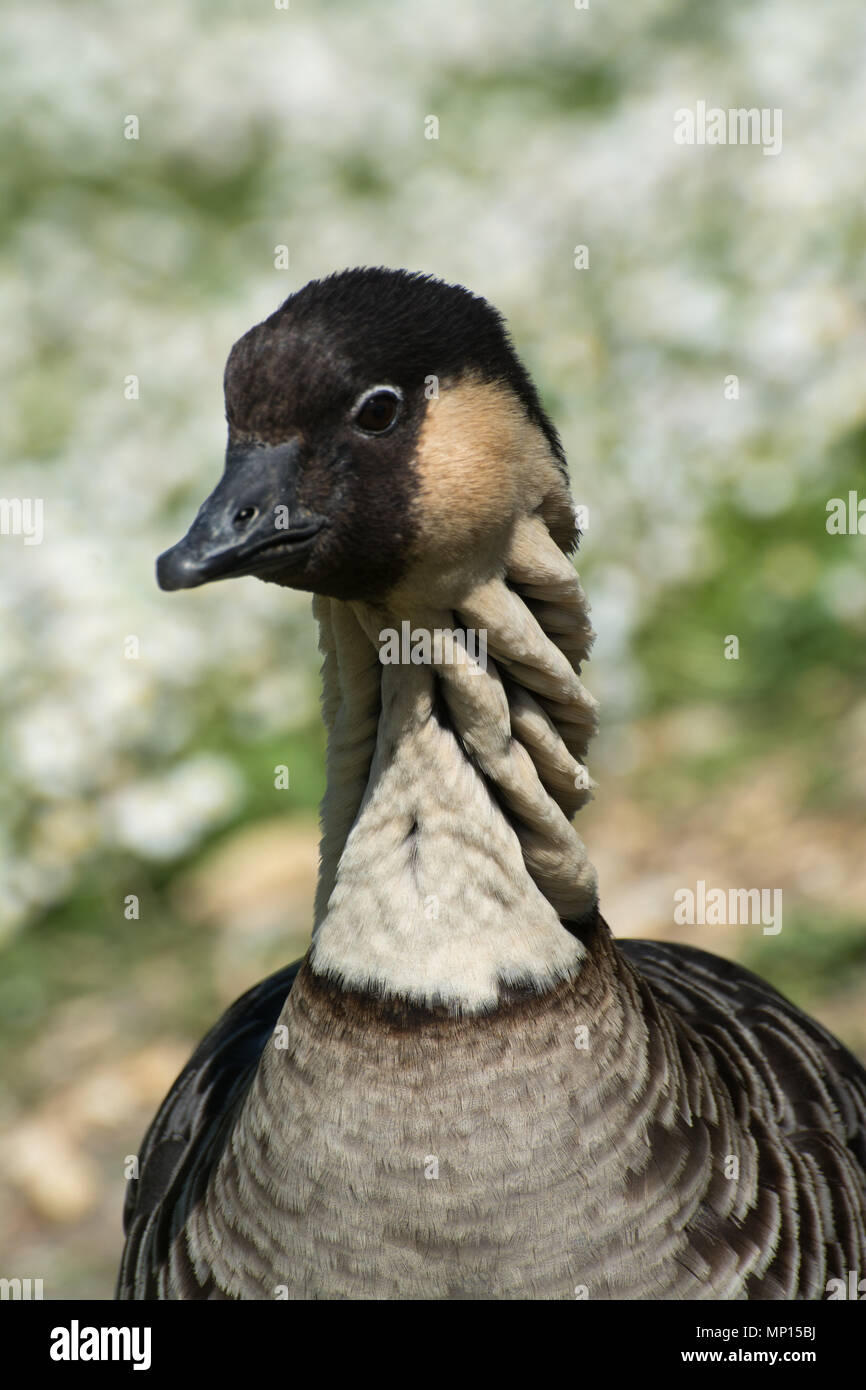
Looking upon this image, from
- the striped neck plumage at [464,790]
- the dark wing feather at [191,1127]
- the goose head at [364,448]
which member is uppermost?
the goose head at [364,448]

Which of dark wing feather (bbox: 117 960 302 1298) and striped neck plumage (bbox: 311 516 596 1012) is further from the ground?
striped neck plumage (bbox: 311 516 596 1012)

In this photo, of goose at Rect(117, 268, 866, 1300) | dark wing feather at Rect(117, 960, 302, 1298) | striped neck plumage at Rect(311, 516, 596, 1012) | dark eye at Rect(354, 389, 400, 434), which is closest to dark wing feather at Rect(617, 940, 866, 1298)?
goose at Rect(117, 268, 866, 1300)

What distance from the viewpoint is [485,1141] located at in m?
2.96

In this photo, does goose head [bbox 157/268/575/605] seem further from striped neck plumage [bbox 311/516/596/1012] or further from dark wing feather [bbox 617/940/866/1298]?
dark wing feather [bbox 617/940/866/1298]

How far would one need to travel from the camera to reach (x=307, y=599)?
27.3 ft

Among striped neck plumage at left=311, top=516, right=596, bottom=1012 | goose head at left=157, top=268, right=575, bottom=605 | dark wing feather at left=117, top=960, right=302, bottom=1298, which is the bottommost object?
dark wing feather at left=117, top=960, right=302, bottom=1298

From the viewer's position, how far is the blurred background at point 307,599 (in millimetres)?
6734

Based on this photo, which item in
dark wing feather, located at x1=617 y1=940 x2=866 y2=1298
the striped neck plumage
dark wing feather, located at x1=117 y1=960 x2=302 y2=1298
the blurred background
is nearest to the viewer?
the striped neck plumage

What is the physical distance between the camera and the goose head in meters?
2.88

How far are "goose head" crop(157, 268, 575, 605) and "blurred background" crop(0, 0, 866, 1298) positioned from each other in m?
3.52

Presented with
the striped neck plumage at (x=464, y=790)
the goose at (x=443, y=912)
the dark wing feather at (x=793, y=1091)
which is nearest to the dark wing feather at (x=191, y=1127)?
the goose at (x=443, y=912)

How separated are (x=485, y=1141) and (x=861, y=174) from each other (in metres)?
8.39

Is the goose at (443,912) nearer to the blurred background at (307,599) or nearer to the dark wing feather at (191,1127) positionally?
the dark wing feather at (191,1127)

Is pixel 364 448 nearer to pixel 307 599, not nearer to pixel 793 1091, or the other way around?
pixel 793 1091
